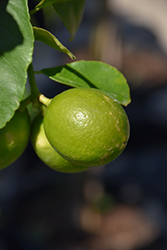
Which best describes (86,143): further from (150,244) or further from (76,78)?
(150,244)

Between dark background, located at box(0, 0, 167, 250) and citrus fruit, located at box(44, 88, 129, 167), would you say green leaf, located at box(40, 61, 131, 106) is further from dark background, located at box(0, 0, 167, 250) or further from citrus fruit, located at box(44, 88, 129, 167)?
dark background, located at box(0, 0, 167, 250)

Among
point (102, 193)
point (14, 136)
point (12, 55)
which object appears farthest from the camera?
point (102, 193)

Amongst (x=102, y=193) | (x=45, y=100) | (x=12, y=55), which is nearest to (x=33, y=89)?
(x=45, y=100)

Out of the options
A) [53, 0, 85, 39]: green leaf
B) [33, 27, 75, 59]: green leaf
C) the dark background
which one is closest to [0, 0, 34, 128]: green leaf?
[33, 27, 75, 59]: green leaf

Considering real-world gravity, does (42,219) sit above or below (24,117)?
below

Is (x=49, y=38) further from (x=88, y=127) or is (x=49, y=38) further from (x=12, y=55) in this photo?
(x=88, y=127)

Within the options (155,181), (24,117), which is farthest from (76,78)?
(155,181)
